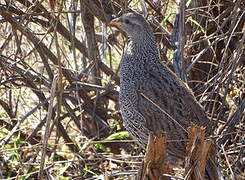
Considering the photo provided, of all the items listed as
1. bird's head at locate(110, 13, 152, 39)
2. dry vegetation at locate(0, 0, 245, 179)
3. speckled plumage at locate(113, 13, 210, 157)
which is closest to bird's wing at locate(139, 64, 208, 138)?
speckled plumage at locate(113, 13, 210, 157)

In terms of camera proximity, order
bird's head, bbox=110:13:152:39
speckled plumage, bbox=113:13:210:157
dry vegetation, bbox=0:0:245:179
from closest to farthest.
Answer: speckled plumage, bbox=113:13:210:157 → bird's head, bbox=110:13:152:39 → dry vegetation, bbox=0:0:245:179

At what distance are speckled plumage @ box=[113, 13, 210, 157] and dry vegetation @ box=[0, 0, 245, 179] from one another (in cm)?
20

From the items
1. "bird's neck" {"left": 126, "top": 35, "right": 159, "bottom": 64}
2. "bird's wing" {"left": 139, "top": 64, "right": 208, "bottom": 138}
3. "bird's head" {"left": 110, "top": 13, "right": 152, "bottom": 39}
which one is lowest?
"bird's wing" {"left": 139, "top": 64, "right": 208, "bottom": 138}

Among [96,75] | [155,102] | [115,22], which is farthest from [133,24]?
[96,75]

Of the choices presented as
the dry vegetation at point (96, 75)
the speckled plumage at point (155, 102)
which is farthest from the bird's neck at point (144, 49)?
the dry vegetation at point (96, 75)

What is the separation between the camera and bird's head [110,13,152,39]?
439cm

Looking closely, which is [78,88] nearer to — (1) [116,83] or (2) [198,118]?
(1) [116,83]

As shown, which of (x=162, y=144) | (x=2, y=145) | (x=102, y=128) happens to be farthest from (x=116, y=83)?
(x=162, y=144)

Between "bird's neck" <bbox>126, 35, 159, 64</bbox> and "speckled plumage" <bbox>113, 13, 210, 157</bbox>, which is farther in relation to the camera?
"bird's neck" <bbox>126, 35, 159, 64</bbox>

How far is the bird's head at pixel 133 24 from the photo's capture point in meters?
4.39

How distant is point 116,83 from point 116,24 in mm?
882

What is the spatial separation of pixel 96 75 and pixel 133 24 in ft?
2.70

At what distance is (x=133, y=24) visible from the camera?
4.44 metres

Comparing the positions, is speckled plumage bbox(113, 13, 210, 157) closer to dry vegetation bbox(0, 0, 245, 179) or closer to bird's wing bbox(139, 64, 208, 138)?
bird's wing bbox(139, 64, 208, 138)
